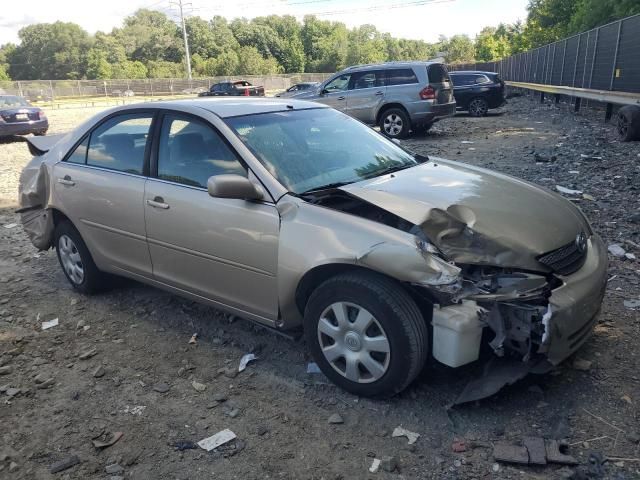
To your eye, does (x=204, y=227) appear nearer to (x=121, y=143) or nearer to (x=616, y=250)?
(x=121, y=143)

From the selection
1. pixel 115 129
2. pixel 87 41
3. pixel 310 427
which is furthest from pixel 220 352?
pixel 87 41

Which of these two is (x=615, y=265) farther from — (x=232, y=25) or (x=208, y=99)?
(x=232, y=25)

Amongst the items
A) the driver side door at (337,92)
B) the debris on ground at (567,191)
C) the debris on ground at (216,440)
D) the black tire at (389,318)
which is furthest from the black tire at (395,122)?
the debris on ground at (216,440)

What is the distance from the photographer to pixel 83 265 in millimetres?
4691

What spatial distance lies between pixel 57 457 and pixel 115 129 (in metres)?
2.62

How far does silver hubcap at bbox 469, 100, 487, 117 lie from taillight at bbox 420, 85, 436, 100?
7014 millimetres

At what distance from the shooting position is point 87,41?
313 feet

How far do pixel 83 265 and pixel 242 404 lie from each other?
230 centimetres

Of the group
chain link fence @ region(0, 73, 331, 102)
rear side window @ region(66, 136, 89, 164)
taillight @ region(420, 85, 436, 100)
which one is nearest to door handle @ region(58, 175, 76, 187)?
rear side window @ region(66, 136, 89, 164)

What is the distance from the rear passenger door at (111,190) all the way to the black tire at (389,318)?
176 cm

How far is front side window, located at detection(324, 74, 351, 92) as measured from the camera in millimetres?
14219

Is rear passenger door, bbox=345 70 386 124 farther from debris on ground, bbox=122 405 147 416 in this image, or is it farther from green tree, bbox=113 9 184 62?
green tree, bbox=113 9 184 62

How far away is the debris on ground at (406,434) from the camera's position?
2811mm

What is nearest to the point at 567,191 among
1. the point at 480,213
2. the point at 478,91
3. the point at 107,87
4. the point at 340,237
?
the point at 480,213
